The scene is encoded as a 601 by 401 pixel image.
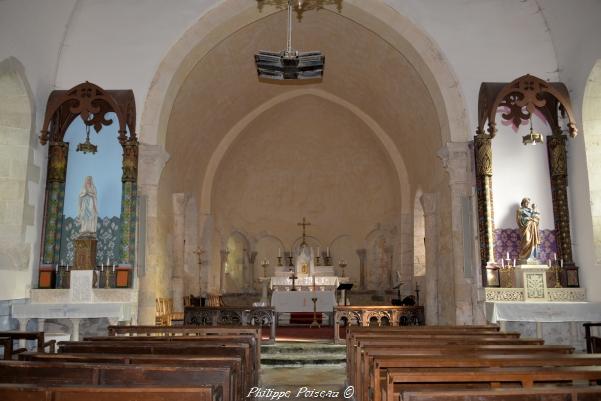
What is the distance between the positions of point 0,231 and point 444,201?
315 inches

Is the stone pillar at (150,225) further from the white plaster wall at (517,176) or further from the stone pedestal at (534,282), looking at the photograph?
the stone pedestal at (534,282)

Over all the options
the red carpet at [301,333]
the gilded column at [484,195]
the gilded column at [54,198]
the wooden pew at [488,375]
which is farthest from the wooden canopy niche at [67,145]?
the wooden pew at [488,375]

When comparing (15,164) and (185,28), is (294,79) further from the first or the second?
(15,164)

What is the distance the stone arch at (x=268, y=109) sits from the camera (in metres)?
16.1

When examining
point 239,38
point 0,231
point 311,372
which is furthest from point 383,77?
point 0,231

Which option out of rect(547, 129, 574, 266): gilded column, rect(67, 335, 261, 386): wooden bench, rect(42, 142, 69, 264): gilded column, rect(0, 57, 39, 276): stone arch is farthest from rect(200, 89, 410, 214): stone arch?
rect(67, 335, 261, 386): wooden bench

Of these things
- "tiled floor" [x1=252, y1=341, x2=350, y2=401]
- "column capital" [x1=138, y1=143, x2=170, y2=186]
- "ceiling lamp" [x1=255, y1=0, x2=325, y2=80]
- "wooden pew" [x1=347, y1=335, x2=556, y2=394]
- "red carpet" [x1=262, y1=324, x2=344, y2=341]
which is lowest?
"tiled floor" [x1=252, y1=341, x2=350, y2=401]

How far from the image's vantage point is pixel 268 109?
650 inches

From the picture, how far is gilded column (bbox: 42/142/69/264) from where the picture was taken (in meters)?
9.62

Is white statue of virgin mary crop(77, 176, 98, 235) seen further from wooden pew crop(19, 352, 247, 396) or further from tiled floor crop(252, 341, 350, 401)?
wooden pew crop(19, 352, 247, 396)

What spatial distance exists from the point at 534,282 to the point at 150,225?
6.53m

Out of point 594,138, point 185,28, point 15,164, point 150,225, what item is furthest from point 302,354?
point 185,28

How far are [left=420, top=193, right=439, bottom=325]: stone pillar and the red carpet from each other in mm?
1947

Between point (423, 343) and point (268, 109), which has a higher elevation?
point (268, 109)
